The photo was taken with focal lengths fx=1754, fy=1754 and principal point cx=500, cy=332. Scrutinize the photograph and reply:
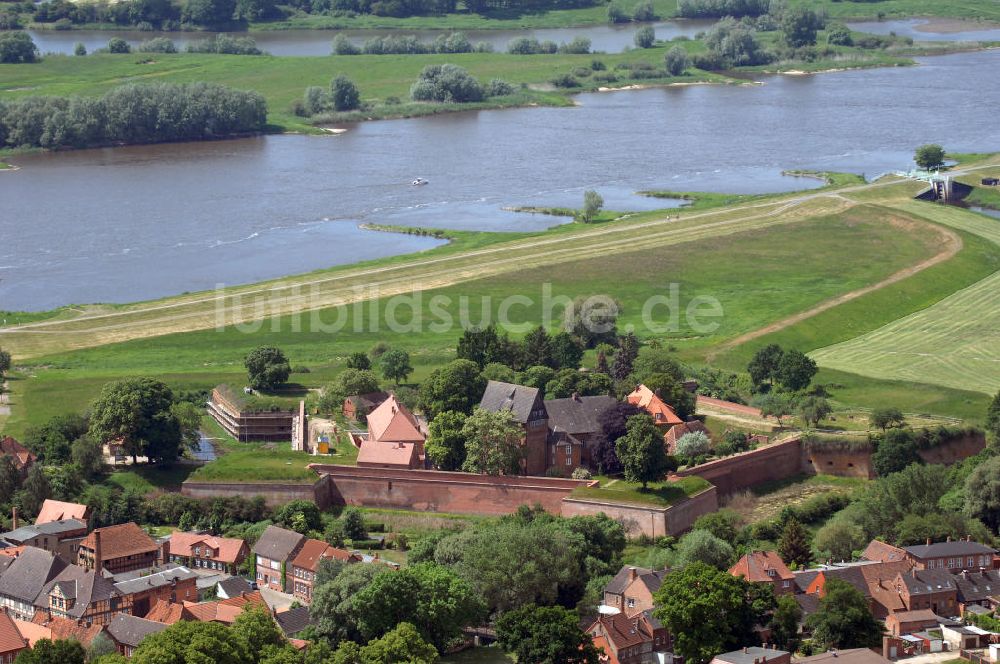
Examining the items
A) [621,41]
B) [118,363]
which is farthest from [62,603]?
[621,41]

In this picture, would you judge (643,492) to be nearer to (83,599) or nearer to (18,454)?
(83,599)

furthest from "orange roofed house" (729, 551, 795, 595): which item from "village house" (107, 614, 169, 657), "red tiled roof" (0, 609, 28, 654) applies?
"red tiled roof" (0, 609, 28, 654)

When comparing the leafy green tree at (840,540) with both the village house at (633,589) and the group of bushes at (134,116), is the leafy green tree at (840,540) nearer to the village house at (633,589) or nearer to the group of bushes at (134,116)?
the village house at (633,589)

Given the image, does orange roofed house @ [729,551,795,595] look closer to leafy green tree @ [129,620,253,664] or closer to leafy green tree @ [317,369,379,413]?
leafy green tree @ [129,620,253,664]

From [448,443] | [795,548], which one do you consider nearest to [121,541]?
[448,443]

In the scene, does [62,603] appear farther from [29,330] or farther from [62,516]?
[29,330]

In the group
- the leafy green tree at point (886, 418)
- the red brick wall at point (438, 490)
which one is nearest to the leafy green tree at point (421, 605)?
the red brick wall at point (438, 490)
